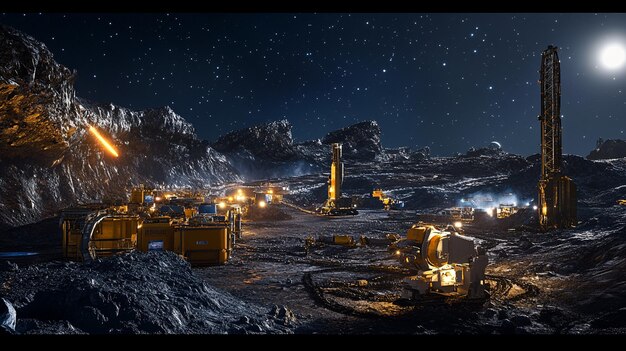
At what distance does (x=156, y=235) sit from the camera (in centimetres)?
1633

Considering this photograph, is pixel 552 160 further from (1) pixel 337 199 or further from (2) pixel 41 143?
(2) pixel 41 143

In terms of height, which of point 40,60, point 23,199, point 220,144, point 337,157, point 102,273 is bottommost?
point 102,273

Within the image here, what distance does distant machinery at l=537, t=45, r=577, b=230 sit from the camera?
26.3 metres

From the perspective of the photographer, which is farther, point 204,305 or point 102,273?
point 102,273

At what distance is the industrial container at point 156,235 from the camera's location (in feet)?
53.0

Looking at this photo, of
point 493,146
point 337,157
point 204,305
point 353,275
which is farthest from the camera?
point 493,146

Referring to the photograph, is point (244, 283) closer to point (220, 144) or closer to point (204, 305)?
point (204, 305)

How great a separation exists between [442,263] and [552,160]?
21.3 meters

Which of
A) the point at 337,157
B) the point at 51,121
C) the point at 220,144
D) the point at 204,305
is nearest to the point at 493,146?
the point at 220,144

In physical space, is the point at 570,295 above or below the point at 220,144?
below

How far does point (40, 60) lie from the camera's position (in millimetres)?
31516

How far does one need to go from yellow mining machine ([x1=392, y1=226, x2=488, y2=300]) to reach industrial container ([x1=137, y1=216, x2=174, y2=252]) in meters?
9.44

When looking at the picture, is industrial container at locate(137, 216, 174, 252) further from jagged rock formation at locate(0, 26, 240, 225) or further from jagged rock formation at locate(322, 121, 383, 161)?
jagged rock formation at locate(322, 121, 383, 161)

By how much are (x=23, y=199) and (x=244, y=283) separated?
1047 inches
